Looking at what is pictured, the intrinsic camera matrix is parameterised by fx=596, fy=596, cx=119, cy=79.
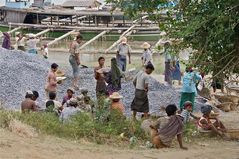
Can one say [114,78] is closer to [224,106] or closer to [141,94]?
[141,94]

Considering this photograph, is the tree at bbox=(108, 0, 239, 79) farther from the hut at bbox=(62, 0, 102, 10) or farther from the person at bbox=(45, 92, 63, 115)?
the hut at bbox=(62, 0, 102, 10)

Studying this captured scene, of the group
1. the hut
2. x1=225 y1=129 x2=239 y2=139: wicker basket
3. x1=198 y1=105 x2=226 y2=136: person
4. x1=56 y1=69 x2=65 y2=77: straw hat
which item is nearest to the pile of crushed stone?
x1=56 y1=69 x2=65 y2=77: straw hat

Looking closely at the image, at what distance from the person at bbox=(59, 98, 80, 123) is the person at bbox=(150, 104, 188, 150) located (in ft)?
5.21

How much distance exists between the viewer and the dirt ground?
8.18 metres

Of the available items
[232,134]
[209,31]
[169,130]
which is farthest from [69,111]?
[209,31]

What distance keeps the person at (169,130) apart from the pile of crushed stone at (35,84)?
11.3 feet

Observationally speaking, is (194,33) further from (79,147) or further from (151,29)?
(151,29)

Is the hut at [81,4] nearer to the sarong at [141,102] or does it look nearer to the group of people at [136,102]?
the group of people at [136,102]

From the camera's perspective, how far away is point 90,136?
10188 millimetres

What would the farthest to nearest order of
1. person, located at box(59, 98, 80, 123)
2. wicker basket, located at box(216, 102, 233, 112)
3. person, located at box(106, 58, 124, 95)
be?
wicker basket, located at box(216, 102, 233, 112) < person, located at box(106, 58, 124, 95) < person, located at box(59, 98, 80, 123)

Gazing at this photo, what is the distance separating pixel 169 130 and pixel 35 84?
6257 mm

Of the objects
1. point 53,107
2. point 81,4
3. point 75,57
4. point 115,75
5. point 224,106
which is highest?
point 81,4

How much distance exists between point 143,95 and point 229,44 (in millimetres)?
4389

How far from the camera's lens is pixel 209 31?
8.18 meters
